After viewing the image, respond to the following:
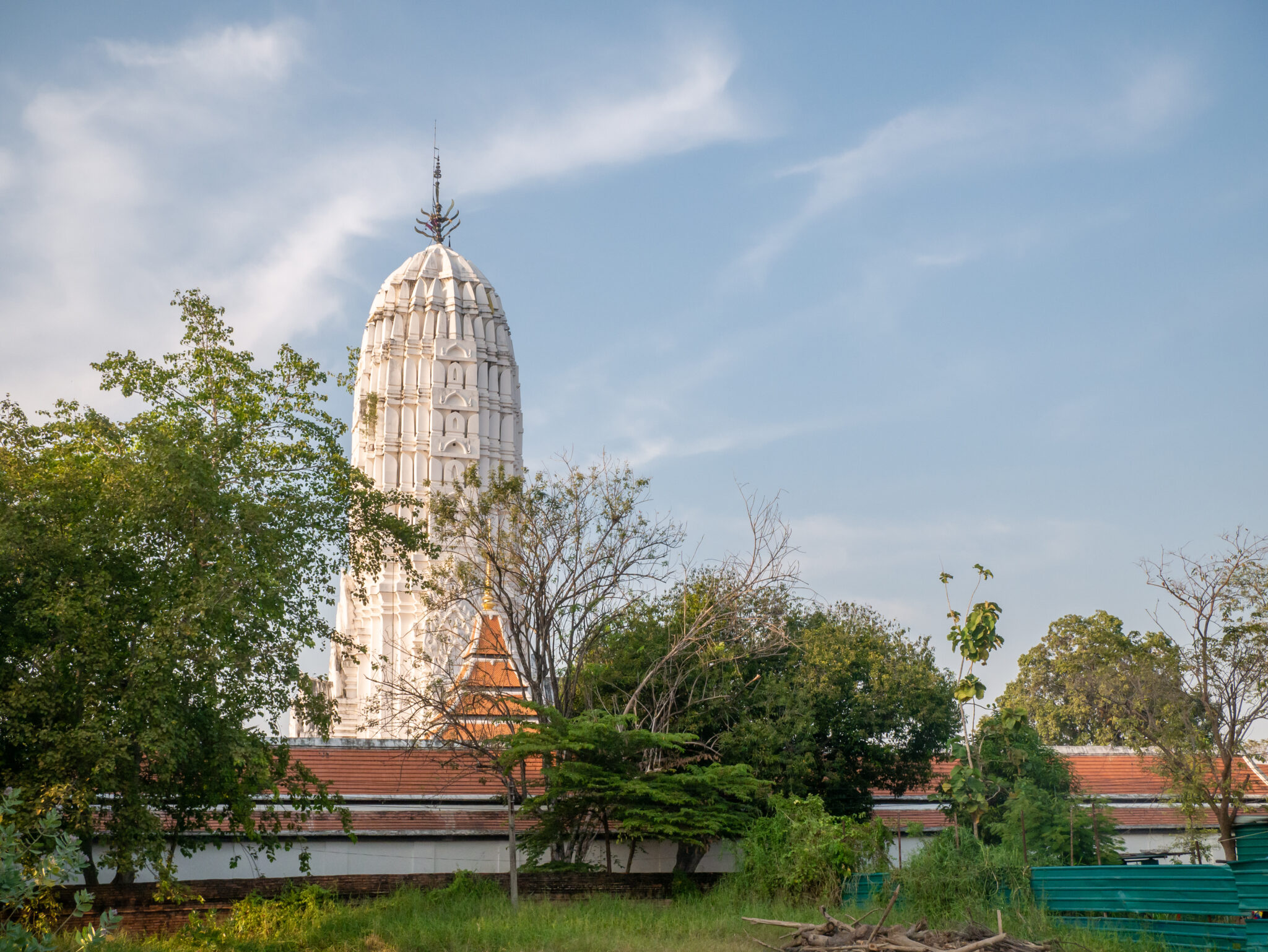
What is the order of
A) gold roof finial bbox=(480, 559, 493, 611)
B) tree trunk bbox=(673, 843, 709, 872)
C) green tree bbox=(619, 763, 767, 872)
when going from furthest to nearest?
1. gold roof finial bbox=(480, 559, 493, 611)
2. tree trunk bbox=(673, 843, 709, 872)
3. green tree bbox=(619, 763, 767, 872)

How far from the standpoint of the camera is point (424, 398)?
47.4 m

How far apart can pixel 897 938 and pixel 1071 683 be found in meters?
26.6

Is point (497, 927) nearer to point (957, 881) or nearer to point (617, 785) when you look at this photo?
point (617, 785)

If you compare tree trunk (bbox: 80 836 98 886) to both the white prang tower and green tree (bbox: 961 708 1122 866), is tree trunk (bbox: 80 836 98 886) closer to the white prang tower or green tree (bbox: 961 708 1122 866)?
green tree (bbox: 961 708 1122 866)

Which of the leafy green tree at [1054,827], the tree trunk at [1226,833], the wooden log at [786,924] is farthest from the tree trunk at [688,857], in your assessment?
the tree trunk at [1226,833]

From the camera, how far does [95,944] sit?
6.16m

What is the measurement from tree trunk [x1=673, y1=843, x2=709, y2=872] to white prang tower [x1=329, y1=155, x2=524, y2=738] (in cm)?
2534

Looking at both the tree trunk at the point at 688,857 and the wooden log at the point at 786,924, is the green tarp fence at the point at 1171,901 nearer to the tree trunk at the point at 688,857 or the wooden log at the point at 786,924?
the wooden log at the point at 786,924

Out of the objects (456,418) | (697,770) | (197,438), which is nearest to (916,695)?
(697,770)

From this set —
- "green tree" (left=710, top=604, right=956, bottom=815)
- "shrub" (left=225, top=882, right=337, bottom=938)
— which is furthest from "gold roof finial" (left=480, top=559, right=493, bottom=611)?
"shrub" (left=225, top=882, right=337, bottom=938)

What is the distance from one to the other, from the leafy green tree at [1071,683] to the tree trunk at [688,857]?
14273 mm

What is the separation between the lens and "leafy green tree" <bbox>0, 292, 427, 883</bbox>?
502 inches

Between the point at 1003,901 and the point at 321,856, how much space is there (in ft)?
37.4

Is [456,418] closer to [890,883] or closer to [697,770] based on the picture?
[697,770]
